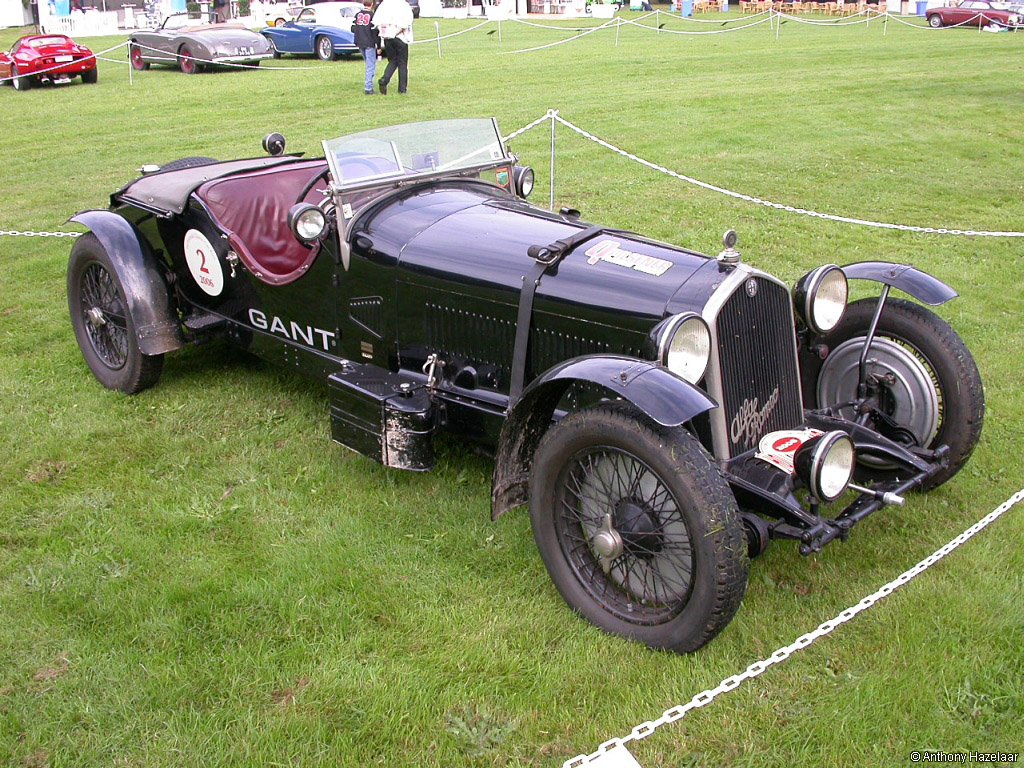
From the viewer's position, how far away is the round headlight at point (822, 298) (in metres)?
3.63

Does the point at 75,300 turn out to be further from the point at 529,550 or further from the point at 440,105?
the point at 440,105

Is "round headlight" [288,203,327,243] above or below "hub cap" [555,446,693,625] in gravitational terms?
above

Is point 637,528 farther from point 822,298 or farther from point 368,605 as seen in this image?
point 822,298

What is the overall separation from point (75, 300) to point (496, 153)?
2738 millimetres

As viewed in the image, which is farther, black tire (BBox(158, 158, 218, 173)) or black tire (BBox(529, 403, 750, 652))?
black tire (BBox(158, 158, 218, 173))

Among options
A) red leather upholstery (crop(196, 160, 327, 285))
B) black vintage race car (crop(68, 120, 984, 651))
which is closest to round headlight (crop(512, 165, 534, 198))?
black vintage race car (crop(68, 120, 984, 651))

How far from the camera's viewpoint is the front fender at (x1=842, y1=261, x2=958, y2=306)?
12.2 feet

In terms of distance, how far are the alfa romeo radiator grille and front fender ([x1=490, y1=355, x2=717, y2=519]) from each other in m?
0.42

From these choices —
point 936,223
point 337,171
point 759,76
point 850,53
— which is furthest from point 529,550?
point 850,53

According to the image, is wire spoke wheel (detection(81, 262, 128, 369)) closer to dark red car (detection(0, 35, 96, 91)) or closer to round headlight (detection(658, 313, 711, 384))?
round headlight (detection(658, 313, 711, 384))

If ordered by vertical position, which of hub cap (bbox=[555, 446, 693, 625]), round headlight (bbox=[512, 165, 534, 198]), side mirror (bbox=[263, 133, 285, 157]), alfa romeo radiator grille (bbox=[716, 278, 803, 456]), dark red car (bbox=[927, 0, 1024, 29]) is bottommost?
hub cap (bbox=[555, 446, 693, 625])

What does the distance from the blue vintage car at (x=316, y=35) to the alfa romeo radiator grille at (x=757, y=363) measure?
19.2 meters

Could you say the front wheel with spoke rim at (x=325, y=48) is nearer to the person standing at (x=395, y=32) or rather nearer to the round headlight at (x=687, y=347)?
the person standing at (x=395, y=32)

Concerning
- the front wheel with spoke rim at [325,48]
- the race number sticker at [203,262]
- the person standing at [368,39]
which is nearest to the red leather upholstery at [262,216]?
the race number sticker at [203,262]
